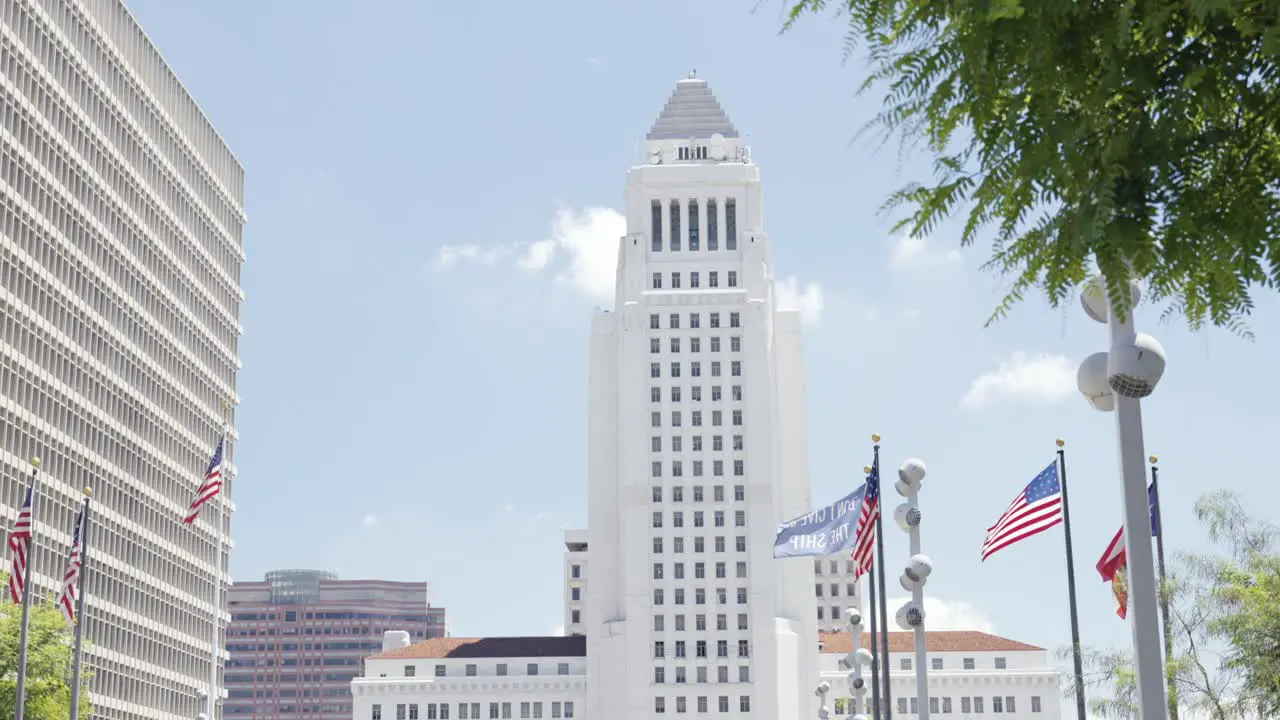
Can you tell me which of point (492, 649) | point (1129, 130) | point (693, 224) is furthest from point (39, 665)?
point (693, 224)

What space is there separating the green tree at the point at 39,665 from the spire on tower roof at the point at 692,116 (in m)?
124

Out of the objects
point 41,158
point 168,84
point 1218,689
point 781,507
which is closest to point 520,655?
point 781,507

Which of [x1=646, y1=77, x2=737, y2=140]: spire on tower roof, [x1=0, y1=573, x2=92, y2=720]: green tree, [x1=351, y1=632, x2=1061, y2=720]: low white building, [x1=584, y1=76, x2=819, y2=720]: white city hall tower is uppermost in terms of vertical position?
[x1=646, y1=77, x2=737, y2=140]: spire on tower roof

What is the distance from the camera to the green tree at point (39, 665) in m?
73.4

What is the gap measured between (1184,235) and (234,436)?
15349 centimetres

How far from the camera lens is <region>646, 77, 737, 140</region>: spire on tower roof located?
628 ft

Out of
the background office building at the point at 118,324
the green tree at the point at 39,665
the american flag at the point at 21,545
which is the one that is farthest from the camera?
the background office building at the point at 118,324

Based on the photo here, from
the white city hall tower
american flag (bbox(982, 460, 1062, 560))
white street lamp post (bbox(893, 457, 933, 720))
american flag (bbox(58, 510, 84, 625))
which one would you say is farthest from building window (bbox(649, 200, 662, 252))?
white street lamp post (bbox(893, 457, 933, 720))

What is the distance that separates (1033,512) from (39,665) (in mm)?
46022

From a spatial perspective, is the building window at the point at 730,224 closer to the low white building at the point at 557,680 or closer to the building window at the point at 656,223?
the building window at the point at 656,223

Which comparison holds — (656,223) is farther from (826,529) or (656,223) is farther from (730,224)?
(826,529)

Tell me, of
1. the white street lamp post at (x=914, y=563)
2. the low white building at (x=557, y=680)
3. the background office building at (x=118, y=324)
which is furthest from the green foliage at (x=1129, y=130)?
the low white building at (x=557, y=680)

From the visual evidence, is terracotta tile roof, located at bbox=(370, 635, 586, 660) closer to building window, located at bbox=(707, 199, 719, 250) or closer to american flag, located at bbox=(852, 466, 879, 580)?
building window, located at bbox=(707, 199, 719, 250)

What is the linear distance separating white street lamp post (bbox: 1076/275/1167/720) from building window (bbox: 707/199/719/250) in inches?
6515
